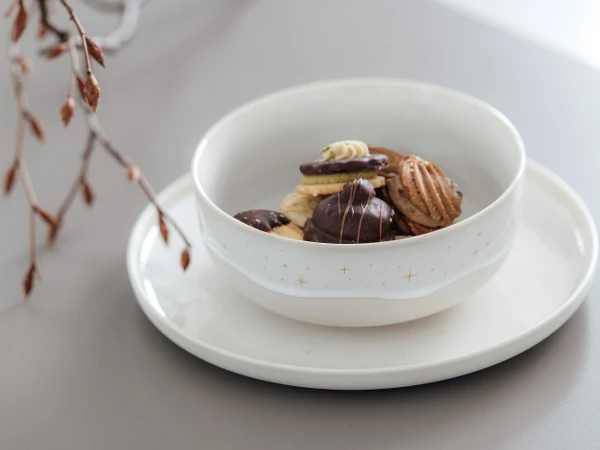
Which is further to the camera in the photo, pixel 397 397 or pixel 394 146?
pixel 394 146

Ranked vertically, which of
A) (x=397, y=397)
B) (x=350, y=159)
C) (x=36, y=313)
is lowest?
(x=36, y=313)

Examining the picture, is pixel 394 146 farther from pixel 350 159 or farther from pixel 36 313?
pixel 36 313

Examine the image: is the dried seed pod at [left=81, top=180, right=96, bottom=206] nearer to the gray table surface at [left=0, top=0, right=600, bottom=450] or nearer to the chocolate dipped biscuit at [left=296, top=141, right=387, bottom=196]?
the gray table surface at [left=0, top=0, right=600, bottom=450]

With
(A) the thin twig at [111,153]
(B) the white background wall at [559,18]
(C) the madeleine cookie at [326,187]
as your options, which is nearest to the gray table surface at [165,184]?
(A) the thin twig at [111,153]

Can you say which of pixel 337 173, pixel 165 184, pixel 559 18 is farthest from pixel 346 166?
pixel 559 18

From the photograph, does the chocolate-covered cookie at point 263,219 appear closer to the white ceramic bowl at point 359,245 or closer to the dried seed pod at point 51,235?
the white ceramic bowl at point 359,245

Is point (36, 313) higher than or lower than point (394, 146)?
lower

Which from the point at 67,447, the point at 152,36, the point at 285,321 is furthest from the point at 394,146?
the point at 152,36
